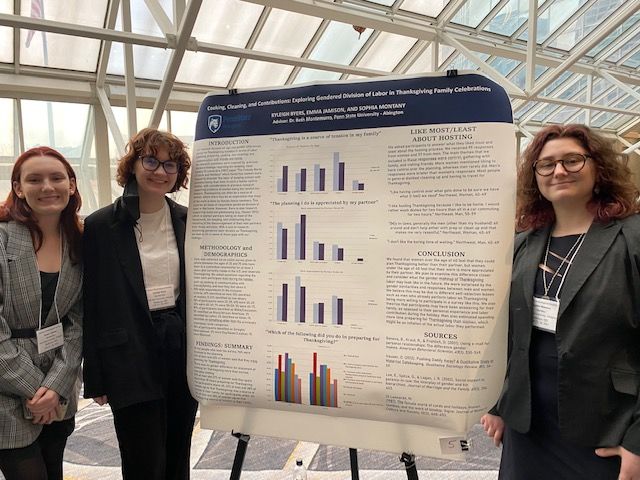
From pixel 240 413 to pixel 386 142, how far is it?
924 millimetres

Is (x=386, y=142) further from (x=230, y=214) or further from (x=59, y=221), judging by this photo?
(x=59, y=221)

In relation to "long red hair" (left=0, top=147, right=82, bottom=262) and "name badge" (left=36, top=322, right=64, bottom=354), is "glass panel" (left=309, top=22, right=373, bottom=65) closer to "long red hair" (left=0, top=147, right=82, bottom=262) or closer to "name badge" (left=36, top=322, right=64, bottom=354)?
"long red hair" (left=0, top=147, right=82, bottom=262)

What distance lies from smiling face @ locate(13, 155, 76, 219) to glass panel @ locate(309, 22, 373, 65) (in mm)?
5736

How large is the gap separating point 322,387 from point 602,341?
30.1 inches

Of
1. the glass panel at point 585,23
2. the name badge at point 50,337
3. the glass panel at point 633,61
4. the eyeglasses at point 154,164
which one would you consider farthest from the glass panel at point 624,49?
the name badge at point 50,337

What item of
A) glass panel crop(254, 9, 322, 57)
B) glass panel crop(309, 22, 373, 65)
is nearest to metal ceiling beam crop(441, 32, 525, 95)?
glass panel crop(309, 22, 373, 65)

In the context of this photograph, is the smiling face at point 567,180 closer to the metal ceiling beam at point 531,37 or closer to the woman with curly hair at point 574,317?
the woman with curly hair at point 574,317

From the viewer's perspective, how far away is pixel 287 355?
1266mm

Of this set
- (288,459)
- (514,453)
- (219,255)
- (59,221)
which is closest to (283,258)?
(219,255)

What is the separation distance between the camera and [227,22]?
5.83m

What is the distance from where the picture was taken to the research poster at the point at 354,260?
111 centimetres

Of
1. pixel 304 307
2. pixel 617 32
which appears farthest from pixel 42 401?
pixel 617 32

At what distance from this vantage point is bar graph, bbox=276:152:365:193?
122 centimetres

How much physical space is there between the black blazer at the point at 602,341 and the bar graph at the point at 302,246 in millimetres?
642
